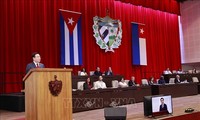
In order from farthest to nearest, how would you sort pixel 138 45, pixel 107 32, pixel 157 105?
pixel 138 45 → pixel 107 32 → pixel 157 105

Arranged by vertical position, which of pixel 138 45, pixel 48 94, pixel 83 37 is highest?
pixel 83 37

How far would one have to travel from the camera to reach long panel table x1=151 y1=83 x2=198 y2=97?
365 inches

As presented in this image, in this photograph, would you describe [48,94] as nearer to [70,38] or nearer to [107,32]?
[70,38]

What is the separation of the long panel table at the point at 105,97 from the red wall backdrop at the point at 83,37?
2647 millimetres

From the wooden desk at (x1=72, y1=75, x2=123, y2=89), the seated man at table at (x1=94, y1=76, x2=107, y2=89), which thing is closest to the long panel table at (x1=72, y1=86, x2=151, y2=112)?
the seated man at table at (x1=94, y1=76, x2=107, y2=89)

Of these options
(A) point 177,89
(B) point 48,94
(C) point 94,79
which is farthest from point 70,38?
(B) point 48,94

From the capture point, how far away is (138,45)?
12.4 meters

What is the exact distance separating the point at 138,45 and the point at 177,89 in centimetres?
316

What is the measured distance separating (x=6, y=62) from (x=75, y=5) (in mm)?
3642

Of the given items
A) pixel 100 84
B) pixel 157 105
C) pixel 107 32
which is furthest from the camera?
pixel 107 32

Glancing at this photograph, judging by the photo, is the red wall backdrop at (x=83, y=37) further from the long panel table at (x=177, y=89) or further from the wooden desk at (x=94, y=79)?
the long panel table at (x=177, y=89)

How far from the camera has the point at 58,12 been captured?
9.84 metres

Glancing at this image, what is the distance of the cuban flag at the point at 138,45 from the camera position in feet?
40.1

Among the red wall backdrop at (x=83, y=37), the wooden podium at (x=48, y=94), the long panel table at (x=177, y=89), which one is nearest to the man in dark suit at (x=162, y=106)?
the wooden podium at (x=48, y=94)
